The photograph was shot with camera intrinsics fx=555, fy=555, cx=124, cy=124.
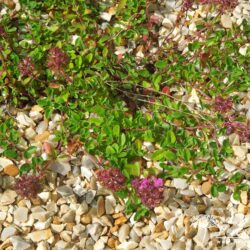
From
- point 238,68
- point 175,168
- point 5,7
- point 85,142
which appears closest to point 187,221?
point 175,168

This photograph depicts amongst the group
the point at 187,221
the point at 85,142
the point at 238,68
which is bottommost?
the point at 187,221

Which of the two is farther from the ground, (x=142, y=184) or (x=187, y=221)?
(x=142, y=184)

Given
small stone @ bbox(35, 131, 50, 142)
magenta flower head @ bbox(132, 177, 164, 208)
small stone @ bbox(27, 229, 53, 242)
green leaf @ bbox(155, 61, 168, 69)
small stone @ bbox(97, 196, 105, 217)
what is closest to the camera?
magenta flower head @ bbox(132, 177, 164, 208)

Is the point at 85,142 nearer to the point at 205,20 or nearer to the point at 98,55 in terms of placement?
the point at 98,55

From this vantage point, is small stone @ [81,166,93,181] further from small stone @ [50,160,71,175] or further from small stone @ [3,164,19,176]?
small stone @ [3,164,19,176]

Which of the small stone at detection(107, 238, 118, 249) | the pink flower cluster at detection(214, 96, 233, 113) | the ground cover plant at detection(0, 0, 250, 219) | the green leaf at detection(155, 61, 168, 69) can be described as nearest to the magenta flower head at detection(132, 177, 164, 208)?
Result: the ground cover plant at detection(0, 0, 250, 219)

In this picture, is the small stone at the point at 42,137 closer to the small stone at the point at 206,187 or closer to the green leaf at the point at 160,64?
the green leaf at the point at 160,64
